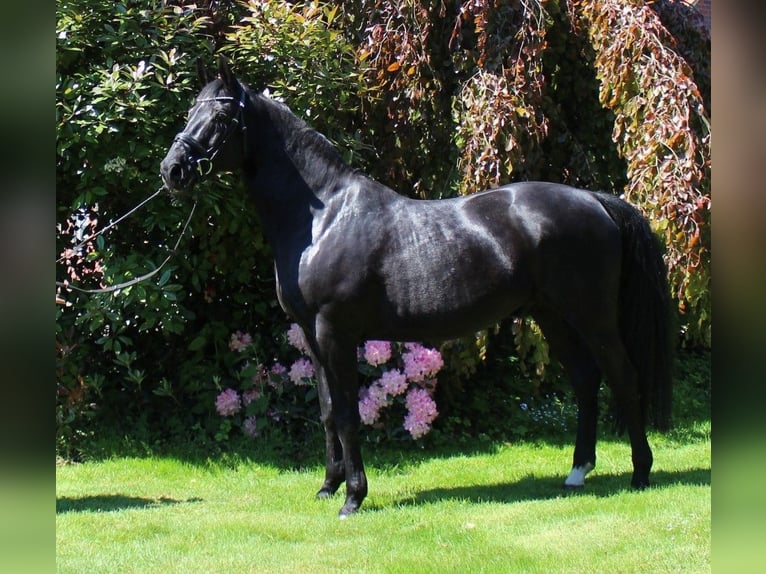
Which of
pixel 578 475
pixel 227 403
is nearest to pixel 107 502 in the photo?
pixel 227 403

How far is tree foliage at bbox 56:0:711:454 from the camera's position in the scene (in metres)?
5.07

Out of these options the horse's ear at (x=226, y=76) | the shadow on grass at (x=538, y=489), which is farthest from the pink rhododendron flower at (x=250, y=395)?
the horse's ear at (x=226, y=76)

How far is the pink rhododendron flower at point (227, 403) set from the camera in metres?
5.75

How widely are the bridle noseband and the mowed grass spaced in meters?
1.85

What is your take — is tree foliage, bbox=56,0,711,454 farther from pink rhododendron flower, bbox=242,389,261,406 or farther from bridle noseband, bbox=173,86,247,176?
bridle noseband, bbox=173,86,247,176

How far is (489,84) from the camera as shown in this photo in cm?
538

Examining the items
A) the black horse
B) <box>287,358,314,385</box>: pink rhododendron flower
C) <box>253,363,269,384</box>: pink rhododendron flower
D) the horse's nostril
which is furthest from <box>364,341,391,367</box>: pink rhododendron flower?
the horse's nostril

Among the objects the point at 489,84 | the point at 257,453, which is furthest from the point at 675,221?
the point at 257,453

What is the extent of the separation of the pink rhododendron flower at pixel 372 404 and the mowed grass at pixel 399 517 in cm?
29

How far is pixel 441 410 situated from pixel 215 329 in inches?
74.3

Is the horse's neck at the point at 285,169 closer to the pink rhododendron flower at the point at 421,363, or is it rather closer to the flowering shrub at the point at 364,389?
the flowering shrub at the point at 364,389

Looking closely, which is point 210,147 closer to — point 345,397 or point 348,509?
point 345,397

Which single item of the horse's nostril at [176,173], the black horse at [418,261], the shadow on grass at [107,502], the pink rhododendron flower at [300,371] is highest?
the horse's nostril at [176,173]

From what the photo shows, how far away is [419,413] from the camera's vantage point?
5477 mm
